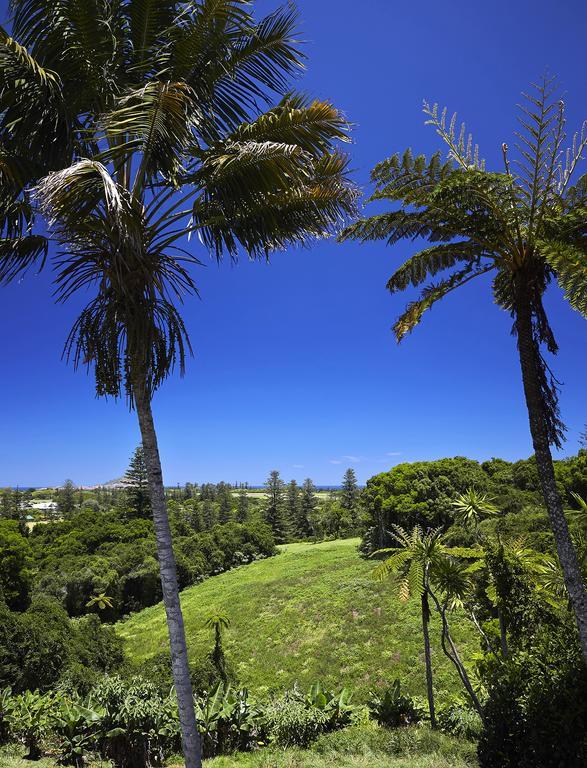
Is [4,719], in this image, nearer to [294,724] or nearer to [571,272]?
[294,724]

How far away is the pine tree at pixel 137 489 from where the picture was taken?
58875mm

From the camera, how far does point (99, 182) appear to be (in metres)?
3.54

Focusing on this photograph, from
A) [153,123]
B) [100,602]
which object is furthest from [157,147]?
[100,602]

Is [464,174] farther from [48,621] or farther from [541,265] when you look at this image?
[48,621]

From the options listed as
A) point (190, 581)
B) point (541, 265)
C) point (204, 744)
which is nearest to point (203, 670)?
point (204, 744)

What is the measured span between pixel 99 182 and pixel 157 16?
2.11 metres

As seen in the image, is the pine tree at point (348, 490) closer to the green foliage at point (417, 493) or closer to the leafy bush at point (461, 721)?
the green foliage at point (417, 493)

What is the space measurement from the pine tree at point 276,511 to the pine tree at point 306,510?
478 centimetres

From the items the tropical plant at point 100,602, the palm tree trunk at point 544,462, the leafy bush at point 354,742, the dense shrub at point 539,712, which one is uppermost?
the palm tree trunk at point 544,462

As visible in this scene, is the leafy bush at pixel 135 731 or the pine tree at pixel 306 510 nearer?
the leafy bush at pixel 135 731

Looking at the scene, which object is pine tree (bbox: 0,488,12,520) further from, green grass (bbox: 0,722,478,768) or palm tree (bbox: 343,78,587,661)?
palm tree (bbox: 343,78,587,661)

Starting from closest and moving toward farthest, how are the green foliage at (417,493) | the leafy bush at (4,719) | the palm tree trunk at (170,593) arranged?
the palm tree trunk at (170,593)
the leafy bush at (4,719)
the green foliage at (417,493)

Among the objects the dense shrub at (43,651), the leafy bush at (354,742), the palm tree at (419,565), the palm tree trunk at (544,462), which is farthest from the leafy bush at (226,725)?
the dense shrub at (43,651)

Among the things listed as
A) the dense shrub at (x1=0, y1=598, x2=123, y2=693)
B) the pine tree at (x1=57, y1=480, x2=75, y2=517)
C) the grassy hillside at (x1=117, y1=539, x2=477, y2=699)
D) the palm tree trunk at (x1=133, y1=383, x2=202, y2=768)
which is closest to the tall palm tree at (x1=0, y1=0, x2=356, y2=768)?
the palm tree trunk at (x1=133, y1=383, x2=202, y2=768)
